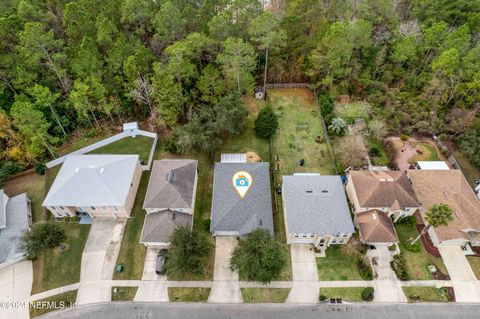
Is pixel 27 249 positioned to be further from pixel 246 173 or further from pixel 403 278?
pixel 403 278

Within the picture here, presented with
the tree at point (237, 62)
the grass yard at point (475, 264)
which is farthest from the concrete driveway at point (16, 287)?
the grass yard at point (475, 264)

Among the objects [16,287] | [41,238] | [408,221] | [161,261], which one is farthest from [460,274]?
[16,287]

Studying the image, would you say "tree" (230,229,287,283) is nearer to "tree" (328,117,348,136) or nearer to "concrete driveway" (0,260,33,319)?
"concrete driveway" (0,260,33,319)

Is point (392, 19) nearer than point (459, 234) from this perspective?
No

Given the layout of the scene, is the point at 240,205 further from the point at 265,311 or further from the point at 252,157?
the point at 265,311

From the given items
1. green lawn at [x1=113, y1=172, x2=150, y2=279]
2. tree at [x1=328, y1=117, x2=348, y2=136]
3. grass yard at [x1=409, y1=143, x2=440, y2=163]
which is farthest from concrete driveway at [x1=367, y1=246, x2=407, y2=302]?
green lawn at [x1=113, y1=172, x2=150, y2=279]

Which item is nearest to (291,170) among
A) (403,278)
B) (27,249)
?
(403,278)
